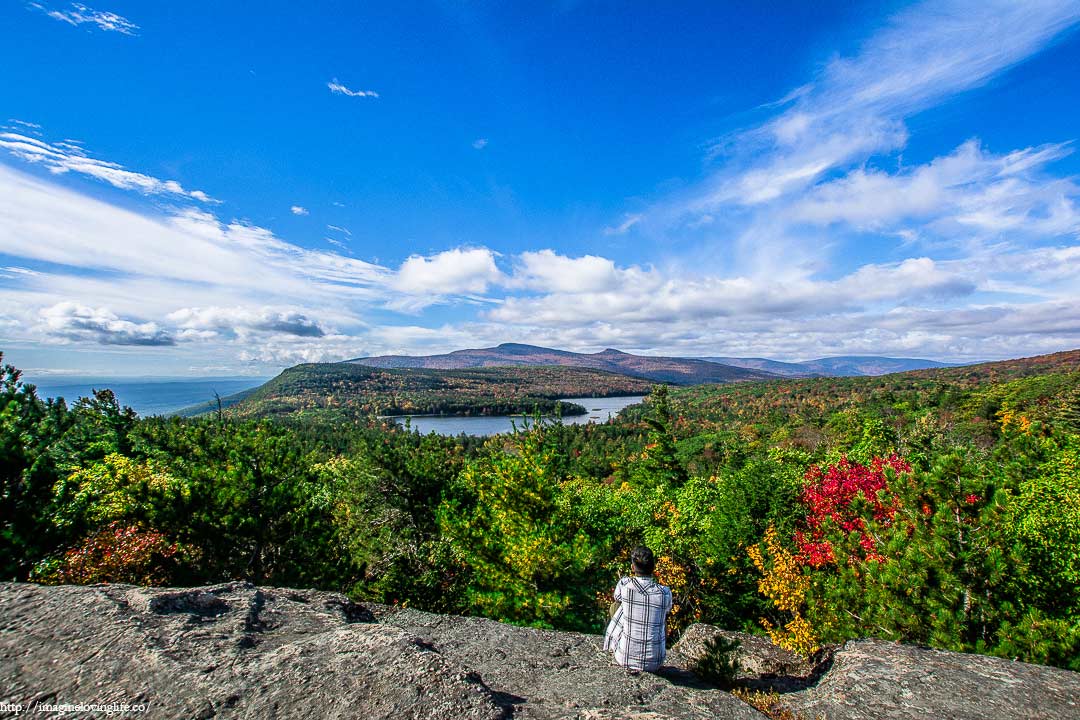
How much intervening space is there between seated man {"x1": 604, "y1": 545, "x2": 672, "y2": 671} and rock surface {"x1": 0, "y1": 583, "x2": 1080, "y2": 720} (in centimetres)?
27

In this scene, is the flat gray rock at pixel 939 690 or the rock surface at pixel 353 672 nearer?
the rock surface at pixel 353 672

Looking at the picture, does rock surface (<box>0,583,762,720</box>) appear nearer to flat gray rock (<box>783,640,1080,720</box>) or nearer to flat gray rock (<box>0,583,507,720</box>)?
flat gray rock (<box>0,583,507,720</box>)

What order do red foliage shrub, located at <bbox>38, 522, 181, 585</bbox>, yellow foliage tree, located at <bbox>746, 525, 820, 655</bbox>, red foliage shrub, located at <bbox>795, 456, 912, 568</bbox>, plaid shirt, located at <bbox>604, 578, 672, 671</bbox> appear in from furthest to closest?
red foliage shrub, located at <bbox>795, 456, 912, 568</bbox>, yellow foliage tree, located at <bbox>746, 525, 820, 655</bbox>, red foliage shrub, located at <bbox>38, 522, 181, 585</bbox>, plaid shirt, located at <bbox>604, 578, 672, 671</bbox>

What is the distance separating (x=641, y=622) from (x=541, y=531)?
1039cm

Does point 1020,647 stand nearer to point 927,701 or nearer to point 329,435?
point 927,701

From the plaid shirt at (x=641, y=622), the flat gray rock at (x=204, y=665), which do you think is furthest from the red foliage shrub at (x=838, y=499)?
the flat gray rock at (x=204, y=665)

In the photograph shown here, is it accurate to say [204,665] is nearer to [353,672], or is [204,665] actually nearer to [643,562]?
[353,672]

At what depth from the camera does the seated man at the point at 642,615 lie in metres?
6.29

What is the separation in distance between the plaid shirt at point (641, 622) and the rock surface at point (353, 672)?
0.87 ft

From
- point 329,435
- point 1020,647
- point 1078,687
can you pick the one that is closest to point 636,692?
point 1078,687

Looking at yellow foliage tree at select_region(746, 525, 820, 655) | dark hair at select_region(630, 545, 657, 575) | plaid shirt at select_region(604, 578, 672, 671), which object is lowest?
yellow foliage tree at select_region(746, 525, 820, 655)

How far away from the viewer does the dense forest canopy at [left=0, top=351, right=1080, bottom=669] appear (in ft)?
32.9

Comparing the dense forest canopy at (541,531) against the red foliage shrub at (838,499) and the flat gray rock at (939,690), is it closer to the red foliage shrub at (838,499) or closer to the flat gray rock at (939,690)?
the red foliage shrub at (838,499)

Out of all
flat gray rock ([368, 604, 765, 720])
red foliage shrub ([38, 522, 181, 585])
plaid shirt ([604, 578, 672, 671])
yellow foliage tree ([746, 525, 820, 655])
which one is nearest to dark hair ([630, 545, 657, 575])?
plaid shirt ([604, 578, 672, 671])
